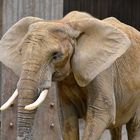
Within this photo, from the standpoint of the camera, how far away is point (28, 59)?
4359 mm

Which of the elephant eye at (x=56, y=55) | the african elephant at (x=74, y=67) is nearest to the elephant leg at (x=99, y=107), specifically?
the african elephant at (x=74, y=67)

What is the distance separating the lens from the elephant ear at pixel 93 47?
4.67 m

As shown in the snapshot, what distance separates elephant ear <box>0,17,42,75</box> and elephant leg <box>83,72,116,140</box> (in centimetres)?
48

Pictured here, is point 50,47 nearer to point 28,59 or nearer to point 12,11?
point 28,59

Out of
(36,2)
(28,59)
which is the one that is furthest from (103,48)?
(36,2)

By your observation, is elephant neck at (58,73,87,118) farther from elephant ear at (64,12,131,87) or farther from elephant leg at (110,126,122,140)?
elephant leg at (110,126,122,140)

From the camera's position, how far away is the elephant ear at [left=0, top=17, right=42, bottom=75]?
4773mm

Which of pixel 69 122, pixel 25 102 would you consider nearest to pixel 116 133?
pixel 69 122

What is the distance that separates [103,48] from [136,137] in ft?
3.87

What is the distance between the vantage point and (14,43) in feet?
15.9

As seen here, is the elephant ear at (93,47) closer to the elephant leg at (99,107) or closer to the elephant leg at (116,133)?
the elephant leg at (99,107)

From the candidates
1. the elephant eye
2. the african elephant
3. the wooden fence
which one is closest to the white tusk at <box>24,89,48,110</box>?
the african elephant

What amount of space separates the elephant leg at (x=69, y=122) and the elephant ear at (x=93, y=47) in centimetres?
43

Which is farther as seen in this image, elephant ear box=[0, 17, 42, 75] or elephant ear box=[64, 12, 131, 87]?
elephant ear box=[0, 17, 42, 75]
